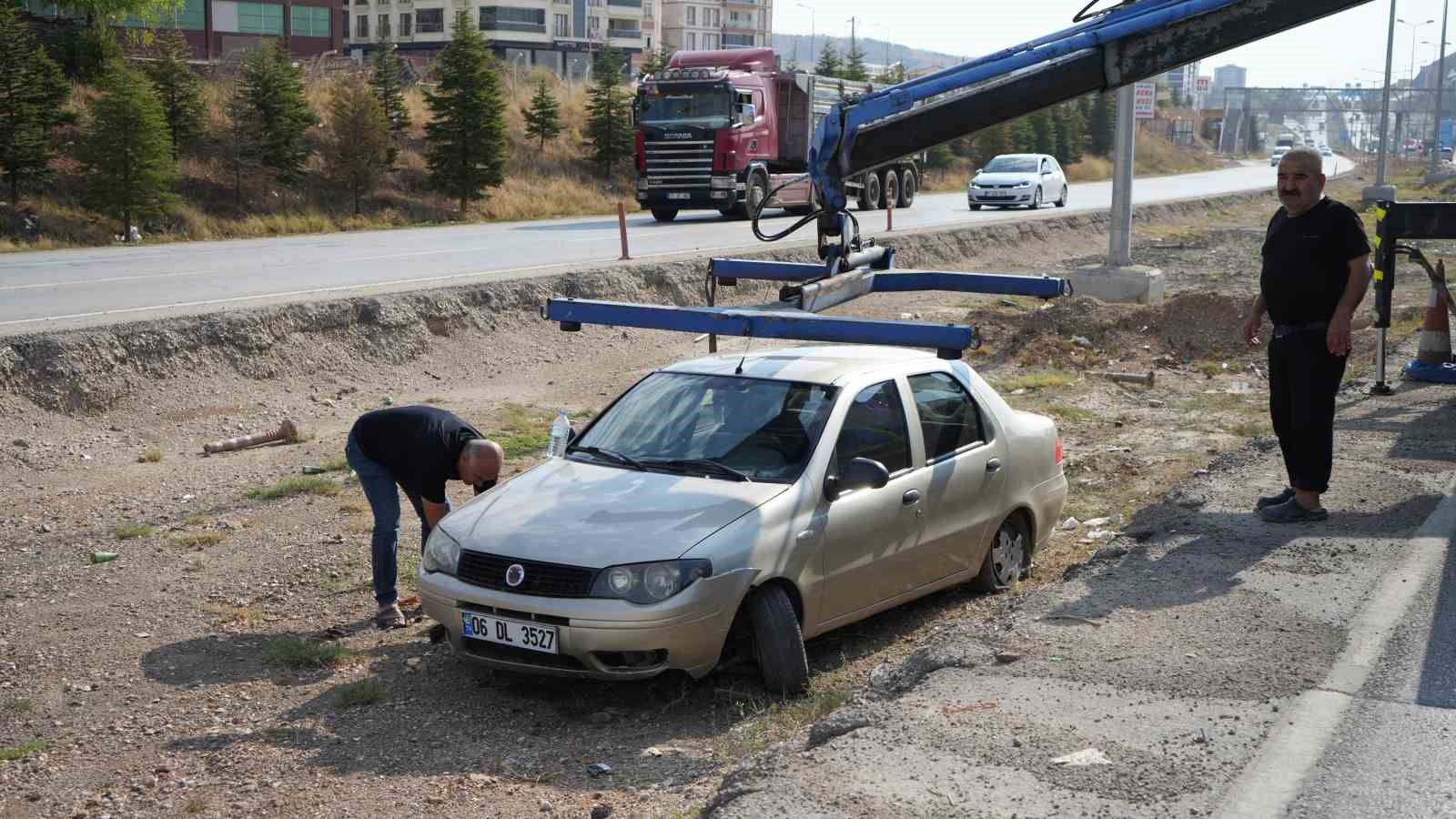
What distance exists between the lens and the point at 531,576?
605 cm

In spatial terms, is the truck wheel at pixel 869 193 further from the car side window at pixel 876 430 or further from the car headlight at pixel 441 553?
the car headlight at pixel 441 553

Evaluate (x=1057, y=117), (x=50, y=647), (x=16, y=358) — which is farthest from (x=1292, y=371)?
(x=1057, y=117)

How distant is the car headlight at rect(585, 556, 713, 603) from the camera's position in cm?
591

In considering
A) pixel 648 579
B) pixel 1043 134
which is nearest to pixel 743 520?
pixel 648 579

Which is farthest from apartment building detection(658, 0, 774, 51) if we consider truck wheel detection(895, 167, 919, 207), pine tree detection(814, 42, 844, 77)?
truck wheel detection(895, 167, 919, 207)

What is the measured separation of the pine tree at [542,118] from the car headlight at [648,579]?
132 feet

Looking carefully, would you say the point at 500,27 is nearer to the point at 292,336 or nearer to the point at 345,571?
the point at 292,336

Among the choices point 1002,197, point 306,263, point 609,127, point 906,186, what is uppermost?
point 609,127

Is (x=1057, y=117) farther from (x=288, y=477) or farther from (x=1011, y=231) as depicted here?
(x=288, y=477)

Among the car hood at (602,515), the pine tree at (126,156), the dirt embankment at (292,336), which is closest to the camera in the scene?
the car hood at (602,515)

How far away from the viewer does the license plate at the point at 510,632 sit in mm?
5953

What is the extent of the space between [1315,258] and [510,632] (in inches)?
192

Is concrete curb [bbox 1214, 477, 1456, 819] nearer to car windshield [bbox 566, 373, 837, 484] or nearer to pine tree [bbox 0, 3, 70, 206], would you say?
car windshield [bbox 566, 373, 837, 484]

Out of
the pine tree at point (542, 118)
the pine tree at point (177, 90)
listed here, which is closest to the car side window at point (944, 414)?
the pine tree at point (177, 90)
